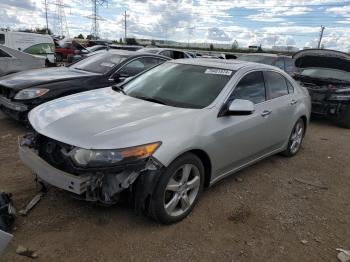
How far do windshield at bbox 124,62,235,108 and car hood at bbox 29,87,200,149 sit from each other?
220 millimetres

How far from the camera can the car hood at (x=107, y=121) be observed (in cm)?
308

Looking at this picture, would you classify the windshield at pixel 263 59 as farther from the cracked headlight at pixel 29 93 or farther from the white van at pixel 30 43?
the white van at pixel 30 43

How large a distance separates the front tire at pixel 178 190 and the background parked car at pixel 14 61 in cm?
822

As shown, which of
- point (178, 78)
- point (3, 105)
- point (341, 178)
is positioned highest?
point (178, 78)

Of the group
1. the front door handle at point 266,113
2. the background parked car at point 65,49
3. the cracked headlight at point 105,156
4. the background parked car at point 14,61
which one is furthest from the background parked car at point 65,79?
the background parked car at point 65,49

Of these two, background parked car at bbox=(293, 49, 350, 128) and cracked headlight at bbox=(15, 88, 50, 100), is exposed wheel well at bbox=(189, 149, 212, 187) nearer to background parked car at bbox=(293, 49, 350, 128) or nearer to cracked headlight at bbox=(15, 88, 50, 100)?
cracked headlight at bbox=(15, 88, 50, 100)

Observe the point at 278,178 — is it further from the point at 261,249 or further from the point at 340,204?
the point at 261,249

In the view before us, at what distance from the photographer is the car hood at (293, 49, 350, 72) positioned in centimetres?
891

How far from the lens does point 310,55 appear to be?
9.65 meters

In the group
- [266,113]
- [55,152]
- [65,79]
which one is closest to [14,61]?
[65,79]

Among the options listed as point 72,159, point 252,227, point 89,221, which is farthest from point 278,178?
point 72,159

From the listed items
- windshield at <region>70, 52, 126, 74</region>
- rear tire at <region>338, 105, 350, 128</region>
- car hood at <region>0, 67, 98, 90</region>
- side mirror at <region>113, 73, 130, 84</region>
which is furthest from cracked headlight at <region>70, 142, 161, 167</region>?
rear tire at <region>338, 105, 350, 128</region>

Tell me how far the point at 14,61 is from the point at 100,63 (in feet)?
14.6

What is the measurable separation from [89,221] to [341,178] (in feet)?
12.4
